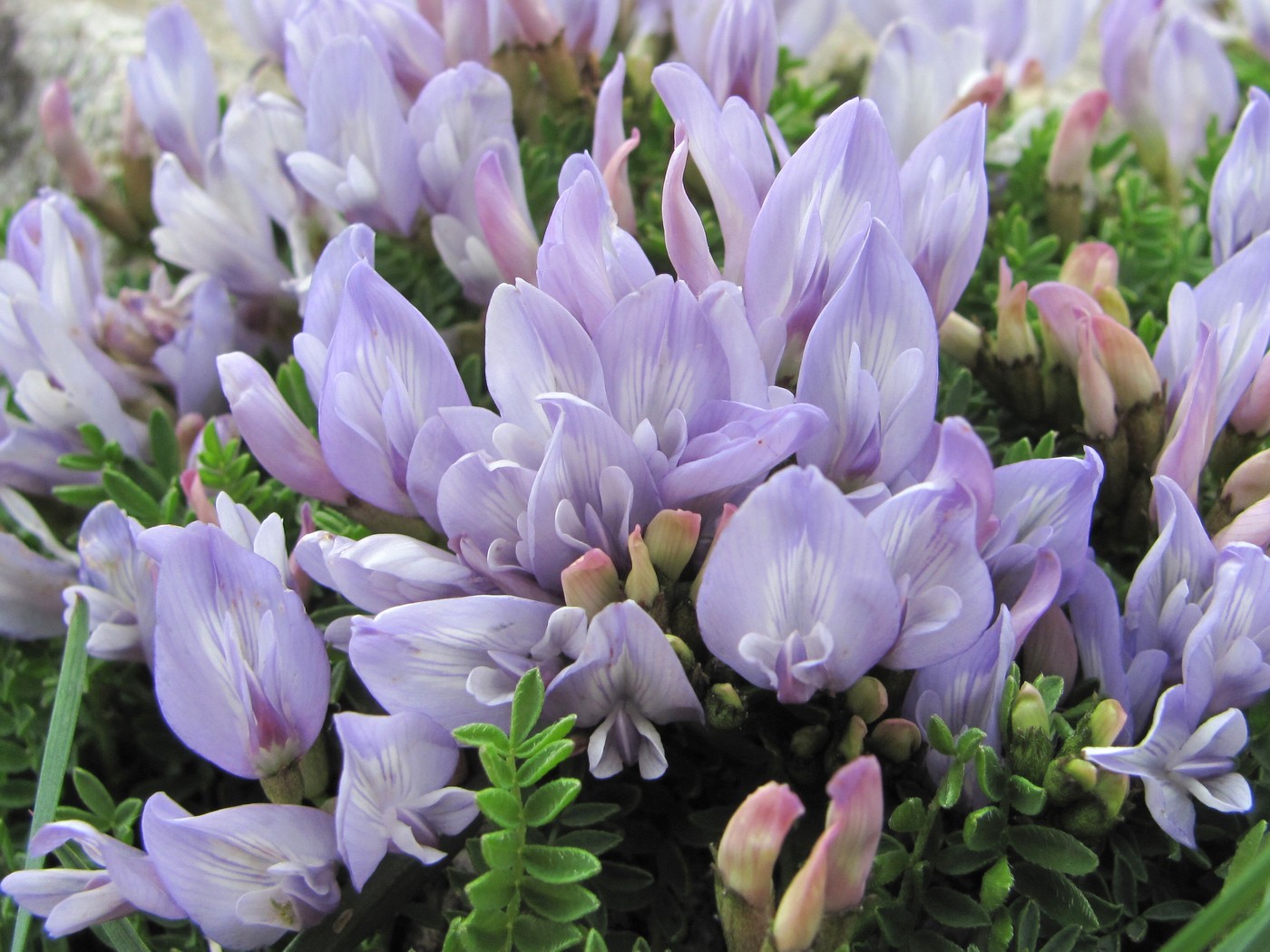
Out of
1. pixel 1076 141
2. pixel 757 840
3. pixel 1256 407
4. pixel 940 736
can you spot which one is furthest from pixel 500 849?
pixel 1076 141

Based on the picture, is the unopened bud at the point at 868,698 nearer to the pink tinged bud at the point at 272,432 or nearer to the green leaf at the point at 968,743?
the green leaf at the point at 968,743

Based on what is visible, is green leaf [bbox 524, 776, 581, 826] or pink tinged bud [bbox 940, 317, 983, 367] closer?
green leaf [bbox 524, 776, 581, 826]

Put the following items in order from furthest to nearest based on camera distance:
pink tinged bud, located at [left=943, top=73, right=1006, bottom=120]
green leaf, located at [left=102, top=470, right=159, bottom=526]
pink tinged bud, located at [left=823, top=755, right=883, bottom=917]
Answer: pink tinged bud, located at [left=943, top=73, right=1006, bottom=120]
green leaf, located at [left=102, top=470, right=159, bottom=526]
pink tinged bud, located at [left=823, top=755, right=883, bottom=917]

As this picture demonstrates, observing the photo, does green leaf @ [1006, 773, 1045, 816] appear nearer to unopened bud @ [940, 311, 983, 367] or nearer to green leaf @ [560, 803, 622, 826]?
green leaf @ [560, 803, 622, 826]

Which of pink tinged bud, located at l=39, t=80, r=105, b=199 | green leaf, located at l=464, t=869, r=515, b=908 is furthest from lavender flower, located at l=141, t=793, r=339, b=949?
pink tinged bud, located at l=39, t=80, r=105, b=199

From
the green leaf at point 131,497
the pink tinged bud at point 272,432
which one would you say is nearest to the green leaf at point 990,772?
the pink tinged bud at point 272,432
